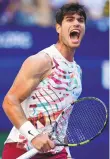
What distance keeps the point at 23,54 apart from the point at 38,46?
27cm

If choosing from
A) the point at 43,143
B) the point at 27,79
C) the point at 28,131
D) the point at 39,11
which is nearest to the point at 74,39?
the point at 27,79

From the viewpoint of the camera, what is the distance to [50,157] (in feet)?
17.9

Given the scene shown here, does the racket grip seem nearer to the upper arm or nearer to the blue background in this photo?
the upper arm

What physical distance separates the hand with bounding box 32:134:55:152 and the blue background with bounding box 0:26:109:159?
4153mm

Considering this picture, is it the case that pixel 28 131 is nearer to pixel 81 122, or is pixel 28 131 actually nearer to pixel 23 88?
pixel 23 88

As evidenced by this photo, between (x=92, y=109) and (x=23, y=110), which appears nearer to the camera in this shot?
(x=23, y=110)

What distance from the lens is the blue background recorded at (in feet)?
31.2

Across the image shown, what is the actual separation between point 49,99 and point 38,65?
30 centimetres

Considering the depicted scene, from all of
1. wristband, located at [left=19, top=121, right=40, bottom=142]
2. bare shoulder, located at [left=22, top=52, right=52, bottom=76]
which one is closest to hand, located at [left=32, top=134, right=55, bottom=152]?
wristband, located at [left=19, top=121, right=40, bottom=142]

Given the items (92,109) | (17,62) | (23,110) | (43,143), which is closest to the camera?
(43,143)

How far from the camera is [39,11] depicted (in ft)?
34.4

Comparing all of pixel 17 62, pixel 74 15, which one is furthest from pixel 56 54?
pixel 17 62

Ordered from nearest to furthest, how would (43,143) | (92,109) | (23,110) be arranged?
1. (43,143)
2. (23,110)
3. (92,109)

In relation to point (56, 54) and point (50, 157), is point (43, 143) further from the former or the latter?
point (56, 54)
